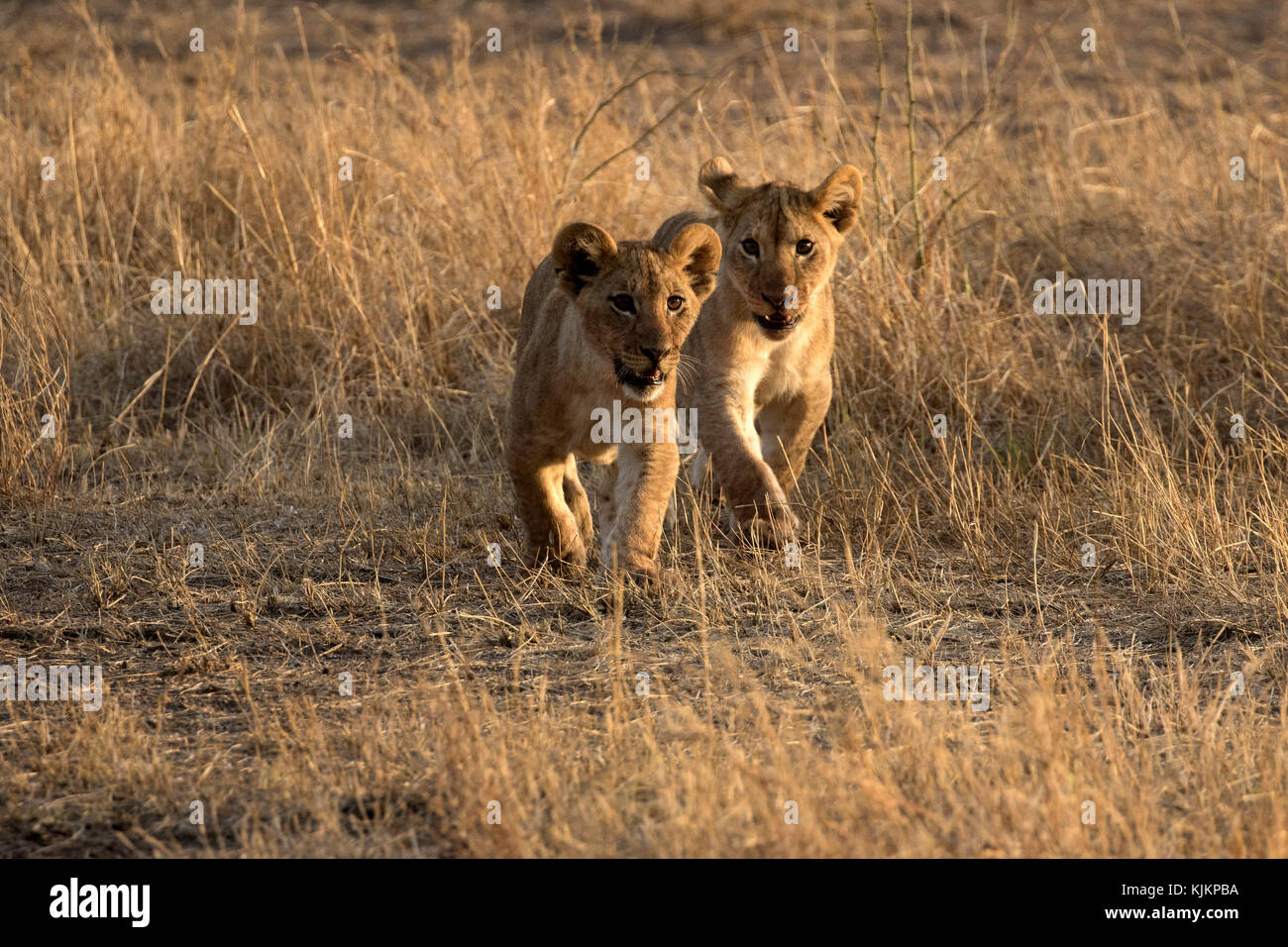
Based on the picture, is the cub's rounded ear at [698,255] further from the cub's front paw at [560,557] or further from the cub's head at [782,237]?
the cub's front paw at [560,557]

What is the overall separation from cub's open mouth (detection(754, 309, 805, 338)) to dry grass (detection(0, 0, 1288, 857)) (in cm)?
70

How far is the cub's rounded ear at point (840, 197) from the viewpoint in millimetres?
5773

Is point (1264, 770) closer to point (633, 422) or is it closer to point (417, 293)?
point (633, 422)

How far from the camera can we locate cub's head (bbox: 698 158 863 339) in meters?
5.68

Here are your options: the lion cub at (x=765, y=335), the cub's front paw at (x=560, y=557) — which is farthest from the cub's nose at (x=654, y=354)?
the lion cub at (x=765, y=335)

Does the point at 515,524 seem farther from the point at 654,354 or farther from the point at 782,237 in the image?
the point at 782,237

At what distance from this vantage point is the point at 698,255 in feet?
16.6

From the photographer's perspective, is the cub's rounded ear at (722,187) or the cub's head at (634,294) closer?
the cub's head at (634,294)

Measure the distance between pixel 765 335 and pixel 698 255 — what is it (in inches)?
31.5

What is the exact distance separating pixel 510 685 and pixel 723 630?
2.60 feet

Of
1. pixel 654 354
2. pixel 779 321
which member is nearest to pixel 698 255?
pixel 654 354

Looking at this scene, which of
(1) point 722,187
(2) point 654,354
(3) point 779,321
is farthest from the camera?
(1) point 722,187

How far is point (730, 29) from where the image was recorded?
602 inches

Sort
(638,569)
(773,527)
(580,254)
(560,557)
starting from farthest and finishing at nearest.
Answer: (773,527), (560,557), (638,569), (580,254)
